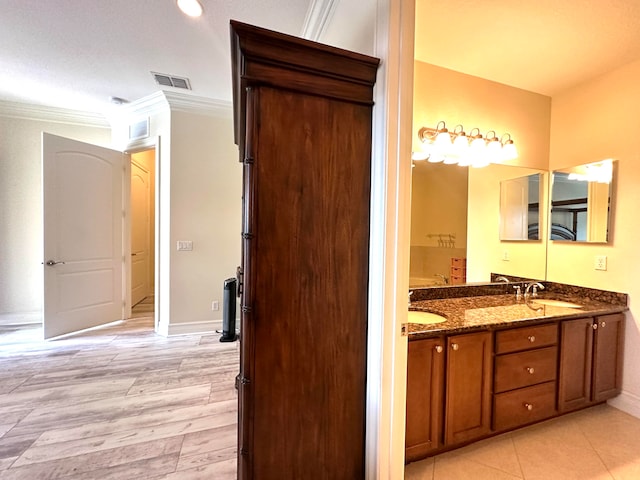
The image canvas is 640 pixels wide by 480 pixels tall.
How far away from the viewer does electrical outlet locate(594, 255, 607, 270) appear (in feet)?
7.57

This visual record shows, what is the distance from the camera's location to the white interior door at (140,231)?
4.80m

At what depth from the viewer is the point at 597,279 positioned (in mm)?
2355

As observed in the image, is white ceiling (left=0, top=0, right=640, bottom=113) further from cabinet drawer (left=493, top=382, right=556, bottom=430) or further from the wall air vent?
cabinet drawer (left=493, top=382, right=556, bottom=430)

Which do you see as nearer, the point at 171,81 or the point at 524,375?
the point at 524,375

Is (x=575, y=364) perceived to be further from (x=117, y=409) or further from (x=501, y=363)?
(x=117, y=409)

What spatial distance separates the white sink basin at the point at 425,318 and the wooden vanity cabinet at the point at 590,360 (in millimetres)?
867

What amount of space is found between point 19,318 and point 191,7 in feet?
14.9

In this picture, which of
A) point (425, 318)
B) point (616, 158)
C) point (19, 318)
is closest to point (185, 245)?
point (19, 318)

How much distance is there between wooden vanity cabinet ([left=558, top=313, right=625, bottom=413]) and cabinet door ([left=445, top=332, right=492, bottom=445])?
684mm

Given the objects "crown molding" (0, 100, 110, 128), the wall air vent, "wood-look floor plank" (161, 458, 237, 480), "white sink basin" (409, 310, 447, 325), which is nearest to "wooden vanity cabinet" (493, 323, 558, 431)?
"white sink basin" (409, 310, 447, 325)

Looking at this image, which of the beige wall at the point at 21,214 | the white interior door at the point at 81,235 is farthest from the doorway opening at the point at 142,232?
the beige wall at the point at 21,214

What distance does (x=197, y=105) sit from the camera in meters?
3.45

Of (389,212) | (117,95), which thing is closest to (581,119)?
(389,212)

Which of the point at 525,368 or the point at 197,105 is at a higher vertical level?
the point at 197,105
